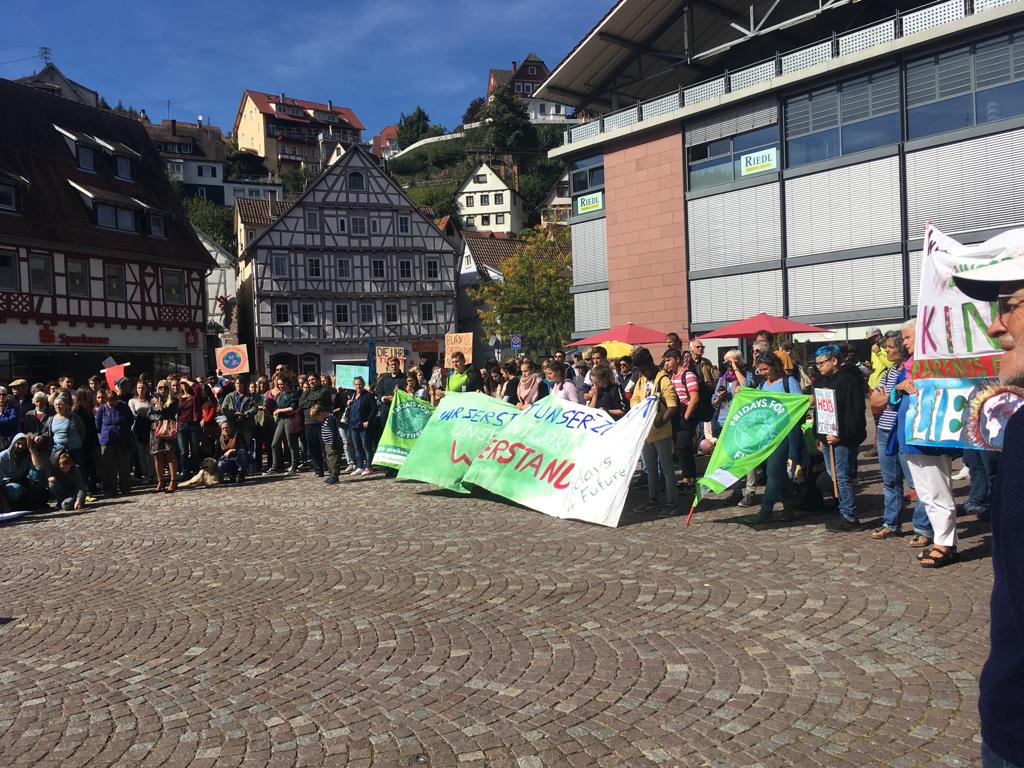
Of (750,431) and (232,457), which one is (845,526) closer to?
(750,431)

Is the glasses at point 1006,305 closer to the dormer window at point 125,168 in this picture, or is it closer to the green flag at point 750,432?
the green flag at point 750,432

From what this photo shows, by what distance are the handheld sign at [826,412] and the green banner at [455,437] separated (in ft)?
13.2

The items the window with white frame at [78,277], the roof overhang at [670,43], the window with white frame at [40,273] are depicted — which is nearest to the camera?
the roof overhang at [670,43]

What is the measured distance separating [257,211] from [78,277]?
2595 centimetres

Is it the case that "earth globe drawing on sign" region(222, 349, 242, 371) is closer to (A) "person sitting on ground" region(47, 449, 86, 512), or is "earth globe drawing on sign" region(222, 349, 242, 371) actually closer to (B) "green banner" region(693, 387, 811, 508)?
(A) "person sitting on ground" region(47, 449, 86, 512)

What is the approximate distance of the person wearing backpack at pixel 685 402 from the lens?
34.5 ft

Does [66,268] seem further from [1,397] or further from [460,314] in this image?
[460,314]

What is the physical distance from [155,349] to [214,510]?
29547 mm

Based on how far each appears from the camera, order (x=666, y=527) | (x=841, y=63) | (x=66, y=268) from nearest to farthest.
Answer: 1. (x=666, y=527)
2. (x=841, y=63)
3. (x=66, y=268)

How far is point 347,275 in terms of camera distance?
53.8 meters

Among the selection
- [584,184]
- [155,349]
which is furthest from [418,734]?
[155,349]

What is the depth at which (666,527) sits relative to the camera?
9.23m

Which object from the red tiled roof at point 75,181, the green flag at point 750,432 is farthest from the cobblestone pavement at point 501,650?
the red tiled roof at point 75,181

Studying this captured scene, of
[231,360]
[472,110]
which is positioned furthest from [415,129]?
[231,360]
